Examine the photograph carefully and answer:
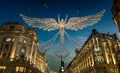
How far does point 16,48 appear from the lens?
40.5 m

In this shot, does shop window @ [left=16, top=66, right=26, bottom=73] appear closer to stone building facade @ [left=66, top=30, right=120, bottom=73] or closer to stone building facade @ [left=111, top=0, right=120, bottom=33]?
stone building facade @ [left=66, top=30, right=120, bottom=73]

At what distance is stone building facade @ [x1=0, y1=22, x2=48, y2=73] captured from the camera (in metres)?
36.0

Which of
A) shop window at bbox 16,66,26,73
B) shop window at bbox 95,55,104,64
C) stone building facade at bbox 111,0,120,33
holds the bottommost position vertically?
shop window at bbox 16,66,26,73

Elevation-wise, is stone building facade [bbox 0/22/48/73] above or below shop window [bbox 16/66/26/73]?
above

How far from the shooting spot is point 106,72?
39.0 m

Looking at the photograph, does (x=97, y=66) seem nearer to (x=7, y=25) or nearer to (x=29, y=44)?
(x=29, y=44)

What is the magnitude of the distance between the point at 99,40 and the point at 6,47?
3274cm

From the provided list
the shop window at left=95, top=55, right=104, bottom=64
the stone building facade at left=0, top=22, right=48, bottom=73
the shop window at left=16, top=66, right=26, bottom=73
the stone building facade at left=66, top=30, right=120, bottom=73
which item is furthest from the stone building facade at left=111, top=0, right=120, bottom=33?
the shop window at left=16, top=66, right=26, bottom=73

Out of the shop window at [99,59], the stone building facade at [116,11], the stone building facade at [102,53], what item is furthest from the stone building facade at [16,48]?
the stone building facade at [116,11]

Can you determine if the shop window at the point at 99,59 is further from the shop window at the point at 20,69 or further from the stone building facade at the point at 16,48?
the shop window at the point at 20,69

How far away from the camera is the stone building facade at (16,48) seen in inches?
1417

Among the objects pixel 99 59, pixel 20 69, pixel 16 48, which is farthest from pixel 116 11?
pixel 16 48

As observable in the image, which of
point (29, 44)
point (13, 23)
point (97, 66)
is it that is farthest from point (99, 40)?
point (13, 23)

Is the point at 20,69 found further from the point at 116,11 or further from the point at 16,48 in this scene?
the point at 116,11
